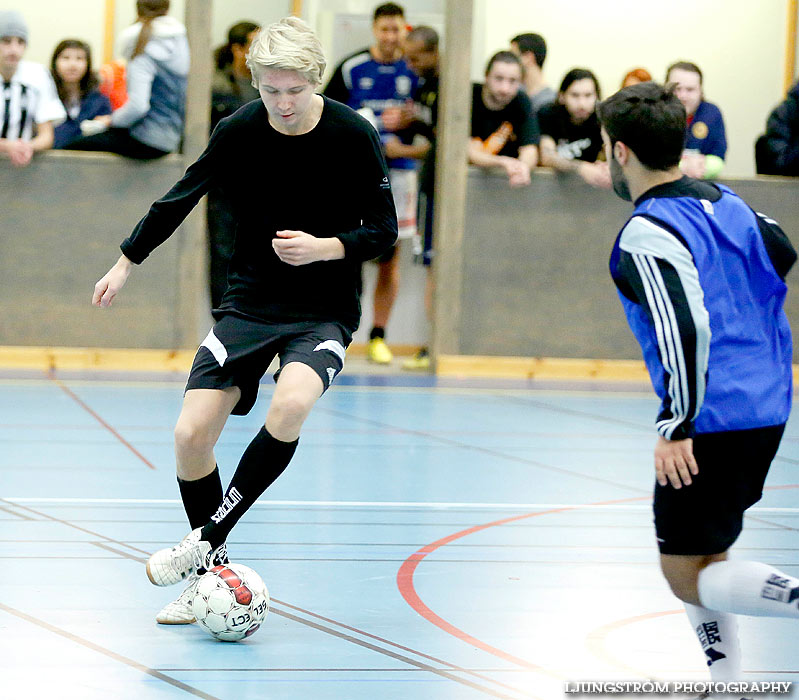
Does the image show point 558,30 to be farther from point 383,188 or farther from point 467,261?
point 383,188

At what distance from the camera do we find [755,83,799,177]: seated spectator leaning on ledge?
10234mm

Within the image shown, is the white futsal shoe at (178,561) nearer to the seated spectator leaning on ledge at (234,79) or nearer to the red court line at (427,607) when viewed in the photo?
the red court line at (427,607)

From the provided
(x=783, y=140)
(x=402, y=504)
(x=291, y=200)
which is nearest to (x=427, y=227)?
(x=783, y=140)

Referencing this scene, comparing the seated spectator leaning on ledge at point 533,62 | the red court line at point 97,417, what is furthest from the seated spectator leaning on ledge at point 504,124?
the red court line at point 97,417

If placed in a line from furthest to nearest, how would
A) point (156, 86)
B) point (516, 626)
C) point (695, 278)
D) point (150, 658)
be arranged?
1. point (156, 86)
2. point (516, 626)
3. point (150, 658)
4. point (695, 278)

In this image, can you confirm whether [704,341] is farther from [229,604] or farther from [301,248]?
[229,604]

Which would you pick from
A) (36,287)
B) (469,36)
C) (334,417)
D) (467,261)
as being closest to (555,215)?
(467,261)

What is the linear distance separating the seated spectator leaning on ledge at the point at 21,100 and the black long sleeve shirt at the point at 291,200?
5.58m

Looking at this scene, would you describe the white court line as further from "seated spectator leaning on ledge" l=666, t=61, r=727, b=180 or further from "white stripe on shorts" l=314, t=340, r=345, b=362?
"seated spectator leaning on ledge" l=666, t=61, r=727, b=180

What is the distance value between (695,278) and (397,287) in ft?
24.8

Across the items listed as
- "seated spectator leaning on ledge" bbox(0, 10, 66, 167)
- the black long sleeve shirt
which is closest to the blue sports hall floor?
the black long sleeve shirt

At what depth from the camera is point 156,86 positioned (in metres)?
9.39

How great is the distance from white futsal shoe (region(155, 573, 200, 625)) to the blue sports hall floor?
50mm

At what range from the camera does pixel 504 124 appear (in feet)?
33.2
